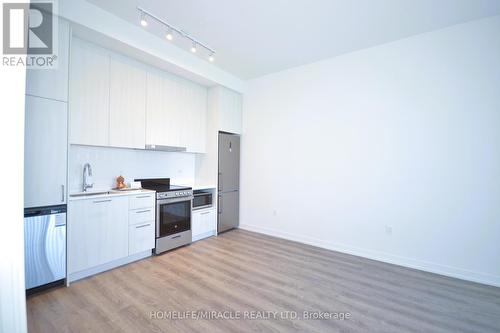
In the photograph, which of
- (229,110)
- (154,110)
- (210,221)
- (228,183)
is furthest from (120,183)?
(229,110)

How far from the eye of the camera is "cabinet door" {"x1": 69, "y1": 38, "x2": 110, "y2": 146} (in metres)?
2.81

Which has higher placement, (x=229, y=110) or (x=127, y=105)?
(x=229, y=110)

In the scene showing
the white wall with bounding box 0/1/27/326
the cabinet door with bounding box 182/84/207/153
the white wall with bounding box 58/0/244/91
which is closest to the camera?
the white wall with bounding box 0/1/27/326

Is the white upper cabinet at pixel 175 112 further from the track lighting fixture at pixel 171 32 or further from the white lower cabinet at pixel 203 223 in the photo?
the white lower cabinet at pixel 203 223

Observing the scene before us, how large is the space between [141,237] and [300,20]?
11.8ft

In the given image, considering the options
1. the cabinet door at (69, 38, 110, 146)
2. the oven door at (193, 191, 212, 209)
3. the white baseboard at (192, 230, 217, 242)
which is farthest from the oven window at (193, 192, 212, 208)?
the cabinet door at (69, 38, 110, 146)

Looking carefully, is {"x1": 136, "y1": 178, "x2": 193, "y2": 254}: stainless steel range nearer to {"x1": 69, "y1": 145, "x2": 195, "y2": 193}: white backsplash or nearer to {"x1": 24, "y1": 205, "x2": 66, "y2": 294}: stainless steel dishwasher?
{"x1": 69, "y1": 145, "x2": 195, "y2": 193}: white backsplash

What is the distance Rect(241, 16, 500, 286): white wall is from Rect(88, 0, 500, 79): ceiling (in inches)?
11.8

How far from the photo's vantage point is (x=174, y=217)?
3666 mm

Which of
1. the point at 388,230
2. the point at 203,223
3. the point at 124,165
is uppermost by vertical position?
the point at 124,165

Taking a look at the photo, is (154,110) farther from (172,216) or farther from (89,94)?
(172,216)

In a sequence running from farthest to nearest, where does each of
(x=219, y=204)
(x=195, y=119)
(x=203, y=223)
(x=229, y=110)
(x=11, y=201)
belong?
(x=229, y=110) → (x=219, y=204) → (x=195, y=119) → (x=203, y=223) → (x=11, y=201)

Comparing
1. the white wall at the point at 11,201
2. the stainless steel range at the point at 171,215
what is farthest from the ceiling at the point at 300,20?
the stainless steel range at the point at 171,215

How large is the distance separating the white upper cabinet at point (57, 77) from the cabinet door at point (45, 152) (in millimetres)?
74
